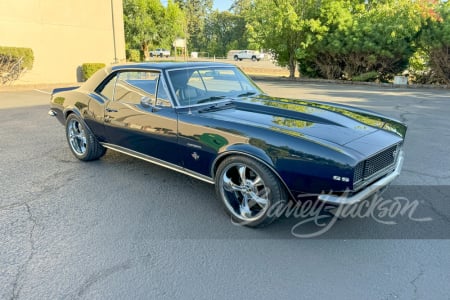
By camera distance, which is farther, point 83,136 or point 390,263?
point 83,136

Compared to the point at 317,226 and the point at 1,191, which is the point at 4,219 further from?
the point at 317,226

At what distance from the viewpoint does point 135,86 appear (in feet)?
14.4

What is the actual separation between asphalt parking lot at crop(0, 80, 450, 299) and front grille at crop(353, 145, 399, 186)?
0.57 m

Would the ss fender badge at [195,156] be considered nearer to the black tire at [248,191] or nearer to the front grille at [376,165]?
the black tire at [248,191]

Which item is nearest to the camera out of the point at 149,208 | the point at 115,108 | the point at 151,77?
the point at 149,208

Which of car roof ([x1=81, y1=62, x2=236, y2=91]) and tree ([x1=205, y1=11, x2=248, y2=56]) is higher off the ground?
tree ([x1=205, y1=11, x2=248, y2=56])

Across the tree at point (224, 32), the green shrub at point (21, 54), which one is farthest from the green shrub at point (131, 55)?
the tree at point (224, 32)

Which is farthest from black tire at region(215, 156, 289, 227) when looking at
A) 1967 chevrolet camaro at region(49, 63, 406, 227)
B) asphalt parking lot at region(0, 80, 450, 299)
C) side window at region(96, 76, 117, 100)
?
side window at region(96, 76, 117, 100)

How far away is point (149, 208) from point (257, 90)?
7.14 feet

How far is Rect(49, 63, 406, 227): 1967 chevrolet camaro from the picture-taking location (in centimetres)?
284

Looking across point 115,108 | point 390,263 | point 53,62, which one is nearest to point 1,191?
point 115,108

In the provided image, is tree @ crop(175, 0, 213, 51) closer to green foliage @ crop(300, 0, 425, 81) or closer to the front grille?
green foliage @ crop(300, 0, 425, 81)

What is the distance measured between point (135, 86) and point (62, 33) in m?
16.0

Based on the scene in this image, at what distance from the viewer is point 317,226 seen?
11.0 ft
